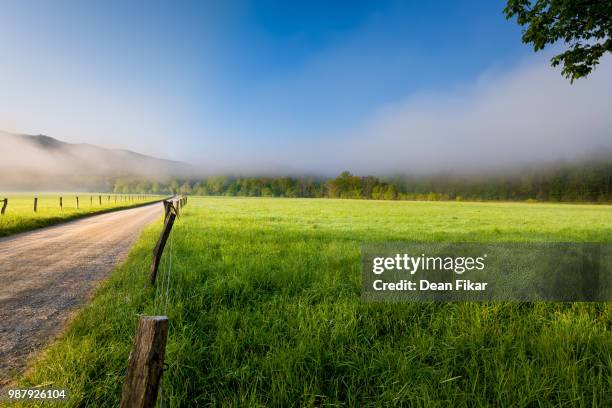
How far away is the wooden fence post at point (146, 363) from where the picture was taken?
1.69m

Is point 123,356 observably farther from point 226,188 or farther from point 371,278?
point 226,188

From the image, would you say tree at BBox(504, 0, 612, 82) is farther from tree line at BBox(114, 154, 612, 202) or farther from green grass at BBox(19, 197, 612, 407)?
tree line at BBox(114, 154, 612, 202)

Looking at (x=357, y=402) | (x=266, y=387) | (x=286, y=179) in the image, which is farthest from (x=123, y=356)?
(x=286, y=179)

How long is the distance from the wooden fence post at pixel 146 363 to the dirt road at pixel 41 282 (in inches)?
94.9

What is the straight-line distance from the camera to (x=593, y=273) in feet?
18.7

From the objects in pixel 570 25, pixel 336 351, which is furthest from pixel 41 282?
pixel 570 25

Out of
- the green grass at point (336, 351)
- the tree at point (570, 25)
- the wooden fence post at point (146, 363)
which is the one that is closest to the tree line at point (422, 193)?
the tree at point (570, 25)

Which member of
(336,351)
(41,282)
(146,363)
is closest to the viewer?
(146,363)

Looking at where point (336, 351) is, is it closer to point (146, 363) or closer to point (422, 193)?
point (146, 363)

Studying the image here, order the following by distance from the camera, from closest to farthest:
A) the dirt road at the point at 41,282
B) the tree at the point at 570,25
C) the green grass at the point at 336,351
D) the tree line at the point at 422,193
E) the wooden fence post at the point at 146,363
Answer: the wooden fence post at the point at 146,363 < the green grass at the point at 336,351 < the dirt road at the point at 41,282 < the tree at the point at 570,25 < the tree line at the point at 422,193

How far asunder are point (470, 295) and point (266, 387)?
383cm

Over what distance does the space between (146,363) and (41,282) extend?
6.55 m

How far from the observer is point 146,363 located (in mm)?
1707

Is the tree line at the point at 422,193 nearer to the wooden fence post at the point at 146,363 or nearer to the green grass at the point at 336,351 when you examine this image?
the green grass at the point at 336,351
